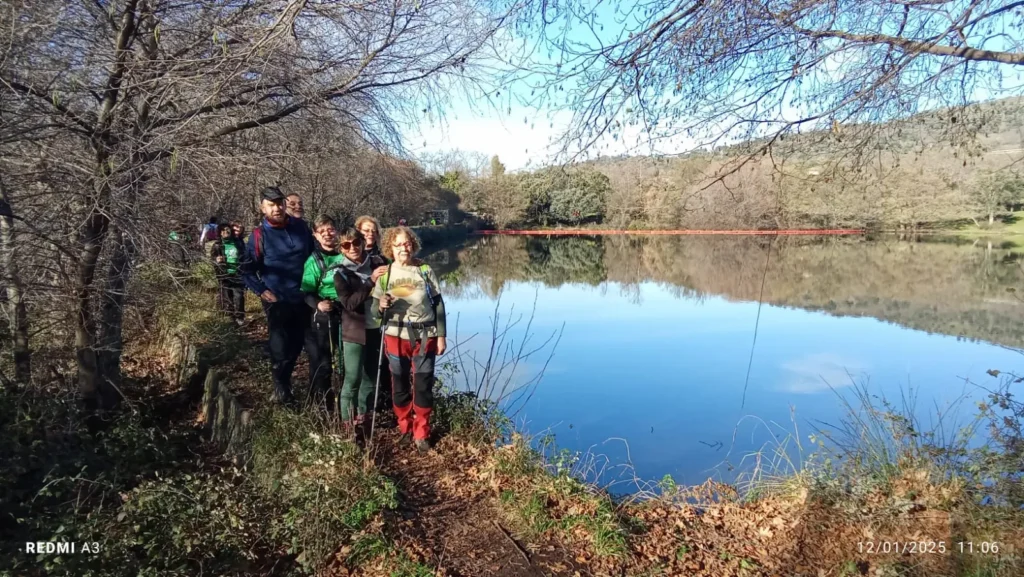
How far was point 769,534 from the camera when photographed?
10.9 feet

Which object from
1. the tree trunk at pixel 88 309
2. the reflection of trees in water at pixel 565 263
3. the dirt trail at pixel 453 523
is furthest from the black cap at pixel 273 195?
the reflection of trees in water at pixel 565 263

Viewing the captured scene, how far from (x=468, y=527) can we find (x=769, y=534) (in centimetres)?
171

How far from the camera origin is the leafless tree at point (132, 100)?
3828 millimetres

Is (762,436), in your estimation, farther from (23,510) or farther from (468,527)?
(23,510)

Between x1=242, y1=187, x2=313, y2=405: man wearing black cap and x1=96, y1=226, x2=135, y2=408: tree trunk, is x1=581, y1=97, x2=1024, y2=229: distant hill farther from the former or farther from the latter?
x1=96, y1=226, x2=135, y2=408: tree trunk

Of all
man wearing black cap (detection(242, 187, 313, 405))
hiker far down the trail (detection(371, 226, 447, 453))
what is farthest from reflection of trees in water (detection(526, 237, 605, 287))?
hiker far down the trail (detection(371, 226, 447, 453))

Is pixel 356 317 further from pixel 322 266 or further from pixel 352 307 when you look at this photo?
pixel 322 266

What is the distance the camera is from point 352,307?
161 inches

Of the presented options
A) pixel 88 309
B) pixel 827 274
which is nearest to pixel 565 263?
pixel 827 274

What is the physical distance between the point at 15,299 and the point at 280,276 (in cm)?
166

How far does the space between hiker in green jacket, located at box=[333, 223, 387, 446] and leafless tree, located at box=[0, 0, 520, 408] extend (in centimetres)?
116

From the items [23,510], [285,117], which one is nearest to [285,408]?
[23,510]

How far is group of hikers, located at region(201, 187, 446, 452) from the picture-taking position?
405 cm

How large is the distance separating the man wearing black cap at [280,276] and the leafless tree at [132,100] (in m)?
0.57
